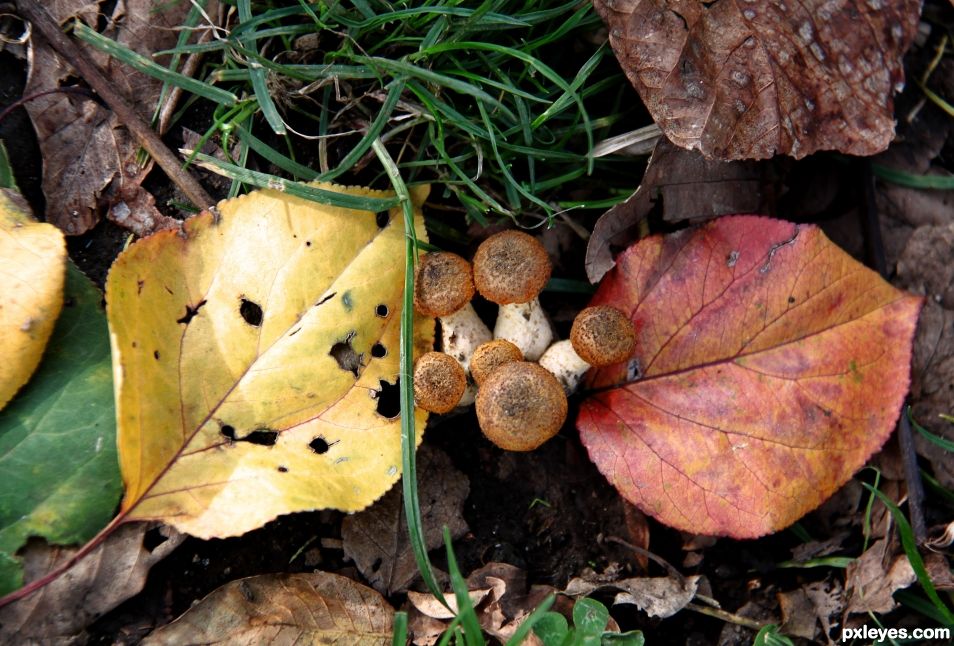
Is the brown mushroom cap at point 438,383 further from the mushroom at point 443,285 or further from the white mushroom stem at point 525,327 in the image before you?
the white mushroom stem at point 525,327

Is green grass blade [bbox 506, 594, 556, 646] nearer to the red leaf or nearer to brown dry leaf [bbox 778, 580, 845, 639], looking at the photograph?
the red leaf

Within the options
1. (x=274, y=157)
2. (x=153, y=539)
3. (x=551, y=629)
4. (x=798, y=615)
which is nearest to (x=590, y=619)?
(x=551, y=629)

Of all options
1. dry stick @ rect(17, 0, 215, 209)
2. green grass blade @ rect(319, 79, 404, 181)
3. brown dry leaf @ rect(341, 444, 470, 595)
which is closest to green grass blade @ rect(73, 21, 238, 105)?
dry stick @ rect(17, 0, 215, 209)

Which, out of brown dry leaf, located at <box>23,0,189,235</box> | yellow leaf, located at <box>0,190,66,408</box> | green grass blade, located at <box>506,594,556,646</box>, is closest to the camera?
green grass blade, located at <box>506,594,556,646</box>

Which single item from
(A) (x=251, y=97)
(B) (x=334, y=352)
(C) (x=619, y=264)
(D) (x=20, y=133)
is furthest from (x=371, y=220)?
(D) (x=20, y=133)

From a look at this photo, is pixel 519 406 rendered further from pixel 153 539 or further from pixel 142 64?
pixel 142 64
